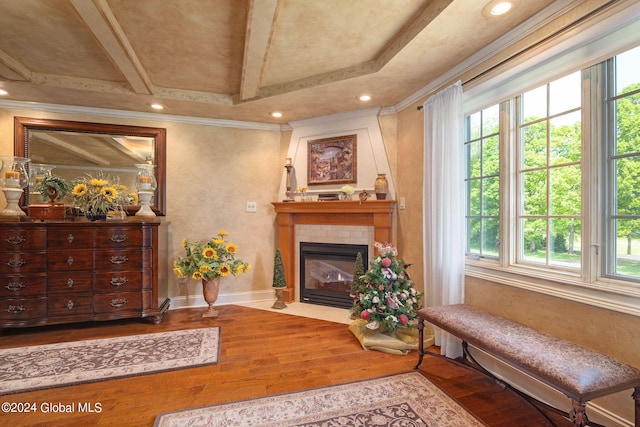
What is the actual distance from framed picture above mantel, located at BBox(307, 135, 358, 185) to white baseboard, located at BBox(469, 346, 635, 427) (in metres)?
2.16

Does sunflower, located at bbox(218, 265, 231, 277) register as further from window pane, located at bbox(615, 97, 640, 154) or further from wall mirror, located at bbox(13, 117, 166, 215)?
window pane, located at bbox(615, 97, 640, 154)

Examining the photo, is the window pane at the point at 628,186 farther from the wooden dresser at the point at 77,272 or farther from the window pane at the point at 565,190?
the wooden dresser at the point at 77,272

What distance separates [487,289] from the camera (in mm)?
2133

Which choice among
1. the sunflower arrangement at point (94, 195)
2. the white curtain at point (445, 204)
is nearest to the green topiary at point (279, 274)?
the white curtain at point (445, 204)

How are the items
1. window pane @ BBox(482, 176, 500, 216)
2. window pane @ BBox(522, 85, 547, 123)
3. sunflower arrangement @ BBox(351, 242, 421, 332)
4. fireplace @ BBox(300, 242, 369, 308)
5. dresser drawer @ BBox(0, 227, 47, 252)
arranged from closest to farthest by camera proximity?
1. window pane @ BBox(522, 85, 547, 123)
2. window pane @ BBox(482, 176, 500, 216)
3. sunflower arrangement @ BBox(351, 242, 421, 332)
4. dresser drawer @ BBox(0, 227, 47, 252)
5. fireplace @ BBox(300, 242, 369, 308)

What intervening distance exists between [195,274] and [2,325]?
5.42 ft

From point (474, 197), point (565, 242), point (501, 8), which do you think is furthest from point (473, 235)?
point (501, 8)

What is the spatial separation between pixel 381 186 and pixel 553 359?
2112 millimetres

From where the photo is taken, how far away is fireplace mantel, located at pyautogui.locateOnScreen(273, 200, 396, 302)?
3.19 m

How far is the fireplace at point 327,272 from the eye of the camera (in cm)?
356

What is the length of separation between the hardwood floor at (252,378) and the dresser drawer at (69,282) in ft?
1.39

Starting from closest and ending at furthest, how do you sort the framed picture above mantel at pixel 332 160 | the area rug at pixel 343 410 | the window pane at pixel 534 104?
the area rug at pixel 343 410, the window pane at pixel 534 104, the framed picture above mantel at pixel 332 160

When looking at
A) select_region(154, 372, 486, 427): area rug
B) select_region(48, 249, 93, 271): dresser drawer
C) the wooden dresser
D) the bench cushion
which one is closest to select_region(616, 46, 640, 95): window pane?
the bench cushion

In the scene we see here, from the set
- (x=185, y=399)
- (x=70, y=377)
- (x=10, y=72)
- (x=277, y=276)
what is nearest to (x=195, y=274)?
(x=277, y=276)
